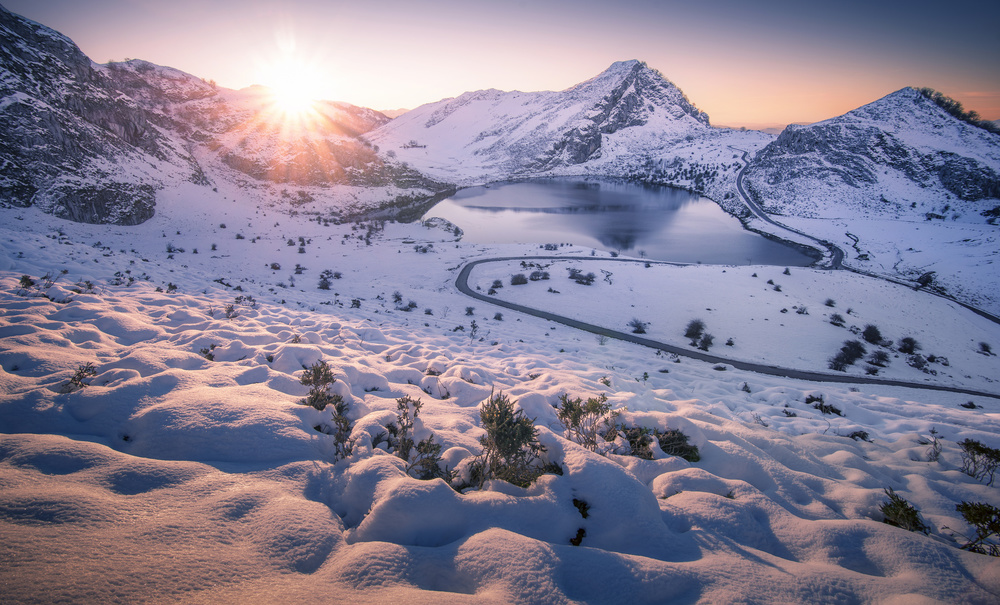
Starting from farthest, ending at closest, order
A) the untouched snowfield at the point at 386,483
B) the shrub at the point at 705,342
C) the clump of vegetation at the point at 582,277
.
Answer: the clump of vegetation at the point at 582,277 < the shrub at the point at 705,342 < the untouched snowfield at the point at 386,483

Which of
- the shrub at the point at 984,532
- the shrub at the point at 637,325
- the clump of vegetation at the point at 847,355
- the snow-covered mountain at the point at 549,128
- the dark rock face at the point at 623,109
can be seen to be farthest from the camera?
the dark rock face at the point at 623,109

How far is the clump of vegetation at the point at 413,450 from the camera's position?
12.6 ft

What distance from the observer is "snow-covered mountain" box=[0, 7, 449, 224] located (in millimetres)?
21797

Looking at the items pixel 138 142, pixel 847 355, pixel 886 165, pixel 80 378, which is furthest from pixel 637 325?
pixel 886 165

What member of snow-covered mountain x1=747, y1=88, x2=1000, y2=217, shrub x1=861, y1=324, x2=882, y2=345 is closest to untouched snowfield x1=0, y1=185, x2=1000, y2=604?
shrub x1=861, y1=324, x2=882, y2=345

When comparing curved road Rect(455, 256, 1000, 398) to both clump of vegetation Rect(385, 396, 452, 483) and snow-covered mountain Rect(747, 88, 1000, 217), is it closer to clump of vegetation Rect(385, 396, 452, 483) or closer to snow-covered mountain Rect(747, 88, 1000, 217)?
clump of vegetation Rect(385, 396, 452, 483)

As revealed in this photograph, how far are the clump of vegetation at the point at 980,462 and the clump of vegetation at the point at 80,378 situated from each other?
38.3ft

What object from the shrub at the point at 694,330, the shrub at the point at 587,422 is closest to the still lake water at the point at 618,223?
the shrub at the point at 694,330

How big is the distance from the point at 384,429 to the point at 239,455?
Result: 1536 mm

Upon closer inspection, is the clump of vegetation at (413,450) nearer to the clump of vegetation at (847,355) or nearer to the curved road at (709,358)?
the curved road at (709,358)

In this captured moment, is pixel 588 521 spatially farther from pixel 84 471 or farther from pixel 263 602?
pixel 84 471

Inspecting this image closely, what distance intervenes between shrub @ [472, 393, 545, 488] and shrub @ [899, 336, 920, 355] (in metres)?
25.3

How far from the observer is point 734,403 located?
8438 millimetres

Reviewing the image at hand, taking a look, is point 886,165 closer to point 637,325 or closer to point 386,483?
point 637,325
